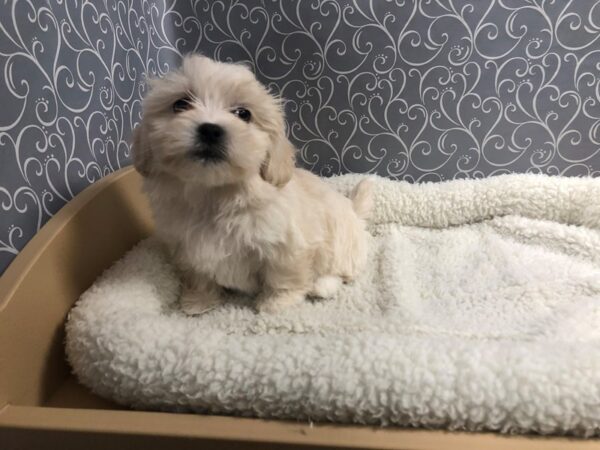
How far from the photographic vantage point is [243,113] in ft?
4.22

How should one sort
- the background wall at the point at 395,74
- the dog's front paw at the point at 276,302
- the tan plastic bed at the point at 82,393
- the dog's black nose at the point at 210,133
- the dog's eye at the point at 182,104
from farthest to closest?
the background wall at the point at 395,74 → the dog's front paw at the point at 276,302 → the dog's eye at the point at 182,104 → the dog's black nose at the point at 210,133 → the tan plastic bed at the point at 82,393

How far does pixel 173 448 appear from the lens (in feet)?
2.90

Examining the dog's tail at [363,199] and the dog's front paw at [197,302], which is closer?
the dog's front paw at [197,302]

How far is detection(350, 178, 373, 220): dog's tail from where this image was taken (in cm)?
197

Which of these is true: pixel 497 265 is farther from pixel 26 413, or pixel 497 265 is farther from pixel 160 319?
pixel 26 413

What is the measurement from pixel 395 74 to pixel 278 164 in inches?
46.1

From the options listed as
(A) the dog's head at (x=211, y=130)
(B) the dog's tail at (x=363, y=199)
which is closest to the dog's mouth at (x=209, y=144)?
(A) the dog's head at (x=211, y=130)

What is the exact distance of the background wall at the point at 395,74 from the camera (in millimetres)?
1927

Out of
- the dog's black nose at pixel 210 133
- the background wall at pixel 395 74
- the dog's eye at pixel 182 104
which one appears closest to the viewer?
the dog's black nose at pixel 210 133

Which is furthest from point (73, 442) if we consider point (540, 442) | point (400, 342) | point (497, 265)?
point (497, 265)

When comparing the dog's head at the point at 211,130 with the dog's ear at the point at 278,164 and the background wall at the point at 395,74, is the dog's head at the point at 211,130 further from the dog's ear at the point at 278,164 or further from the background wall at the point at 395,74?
the background wall at the point at 395,74

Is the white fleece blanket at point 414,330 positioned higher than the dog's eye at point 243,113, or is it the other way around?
the dog's eye at point 243,113

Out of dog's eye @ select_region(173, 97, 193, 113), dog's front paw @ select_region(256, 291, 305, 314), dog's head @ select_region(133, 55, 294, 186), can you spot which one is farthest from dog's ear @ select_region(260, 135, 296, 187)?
dog's front paw @ select_region(256, 291, 305, 314)

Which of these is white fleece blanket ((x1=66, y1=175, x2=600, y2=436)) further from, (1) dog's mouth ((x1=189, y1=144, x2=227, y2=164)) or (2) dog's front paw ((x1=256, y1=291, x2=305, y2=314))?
(1) dog's mouth ((x1=189, y1=144, x2=227, y2=164))
